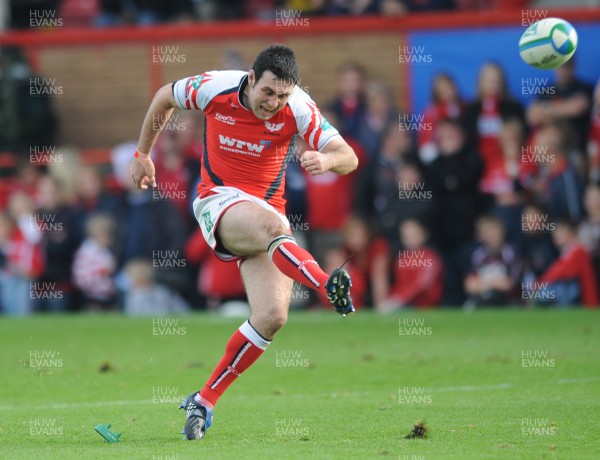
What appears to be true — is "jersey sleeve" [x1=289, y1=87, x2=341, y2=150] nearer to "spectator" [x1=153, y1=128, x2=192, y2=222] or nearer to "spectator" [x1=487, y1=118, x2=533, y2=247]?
"spectator" [x1=487, y1=118, x2=533, y2=247]

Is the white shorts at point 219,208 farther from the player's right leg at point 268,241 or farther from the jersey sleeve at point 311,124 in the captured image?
the jersey sleeve at point 311,124

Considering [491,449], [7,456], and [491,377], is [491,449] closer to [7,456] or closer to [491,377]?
[7,456]

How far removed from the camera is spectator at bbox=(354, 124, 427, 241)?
1781cm

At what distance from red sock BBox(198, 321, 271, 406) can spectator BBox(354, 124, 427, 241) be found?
360 inches

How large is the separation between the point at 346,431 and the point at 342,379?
3.19m

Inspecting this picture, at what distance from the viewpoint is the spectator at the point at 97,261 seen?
62.8ft

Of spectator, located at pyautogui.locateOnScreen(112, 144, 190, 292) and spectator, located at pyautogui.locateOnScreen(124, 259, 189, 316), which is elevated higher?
spectator, located at pyautogui.locateOnScreen(112, 144, 190, 292)

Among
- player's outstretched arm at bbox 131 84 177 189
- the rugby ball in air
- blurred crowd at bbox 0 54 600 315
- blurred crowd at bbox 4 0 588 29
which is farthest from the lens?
blurred crowd at bbox 4 0 588 29

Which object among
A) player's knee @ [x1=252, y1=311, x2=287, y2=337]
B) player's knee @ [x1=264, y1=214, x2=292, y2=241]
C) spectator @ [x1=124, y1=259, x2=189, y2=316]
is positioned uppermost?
player's knee @ [x1=264, y1=214, x2=292, y2=241]

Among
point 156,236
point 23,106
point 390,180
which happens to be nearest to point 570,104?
point 390,180

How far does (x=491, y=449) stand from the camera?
25.9 ft

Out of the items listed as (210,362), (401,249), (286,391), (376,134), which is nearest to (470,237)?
(401,249)

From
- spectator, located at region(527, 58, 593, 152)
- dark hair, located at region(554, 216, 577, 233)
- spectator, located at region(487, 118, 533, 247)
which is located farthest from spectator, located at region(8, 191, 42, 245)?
dark hair, located at region(554, 216, 577, 233)

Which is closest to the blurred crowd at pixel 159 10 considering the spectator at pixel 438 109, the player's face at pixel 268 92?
the spectator at pixel 438 109
